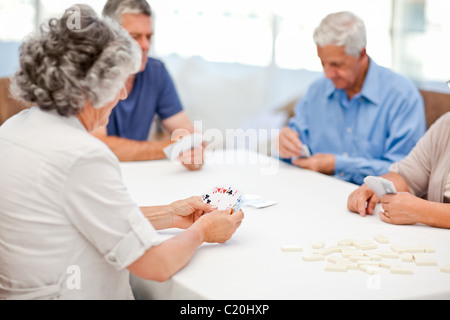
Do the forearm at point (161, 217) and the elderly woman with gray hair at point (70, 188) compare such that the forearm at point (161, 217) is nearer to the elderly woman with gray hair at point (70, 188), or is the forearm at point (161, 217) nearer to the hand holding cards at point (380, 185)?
the elderly woman with gray hair at point (70, 188)

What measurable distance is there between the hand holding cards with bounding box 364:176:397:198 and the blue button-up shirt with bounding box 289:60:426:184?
85 cm

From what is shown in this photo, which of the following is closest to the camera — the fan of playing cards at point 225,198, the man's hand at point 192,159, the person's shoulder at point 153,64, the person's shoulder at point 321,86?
the fan of playing cards at point 225,198

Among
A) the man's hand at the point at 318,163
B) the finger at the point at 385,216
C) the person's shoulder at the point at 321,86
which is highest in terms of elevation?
the person's shoulder at the point at 321,86

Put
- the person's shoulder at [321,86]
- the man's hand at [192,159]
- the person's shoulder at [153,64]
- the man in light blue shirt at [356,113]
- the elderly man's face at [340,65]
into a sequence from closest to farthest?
1. the man's hand at [192,159]
2. the man in light blue shirt at [356,113]
3. the elderly man's face at [340,65]
4. the person's shoulder at [321,86]
5. the person's shoulder at [153,64]

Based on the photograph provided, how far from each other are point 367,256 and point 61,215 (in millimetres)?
850

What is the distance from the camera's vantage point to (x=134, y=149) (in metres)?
2.97

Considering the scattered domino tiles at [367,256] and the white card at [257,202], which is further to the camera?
the white card at [257,202]

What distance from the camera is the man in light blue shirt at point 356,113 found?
2842mm

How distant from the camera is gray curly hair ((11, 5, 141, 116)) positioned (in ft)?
4.49
